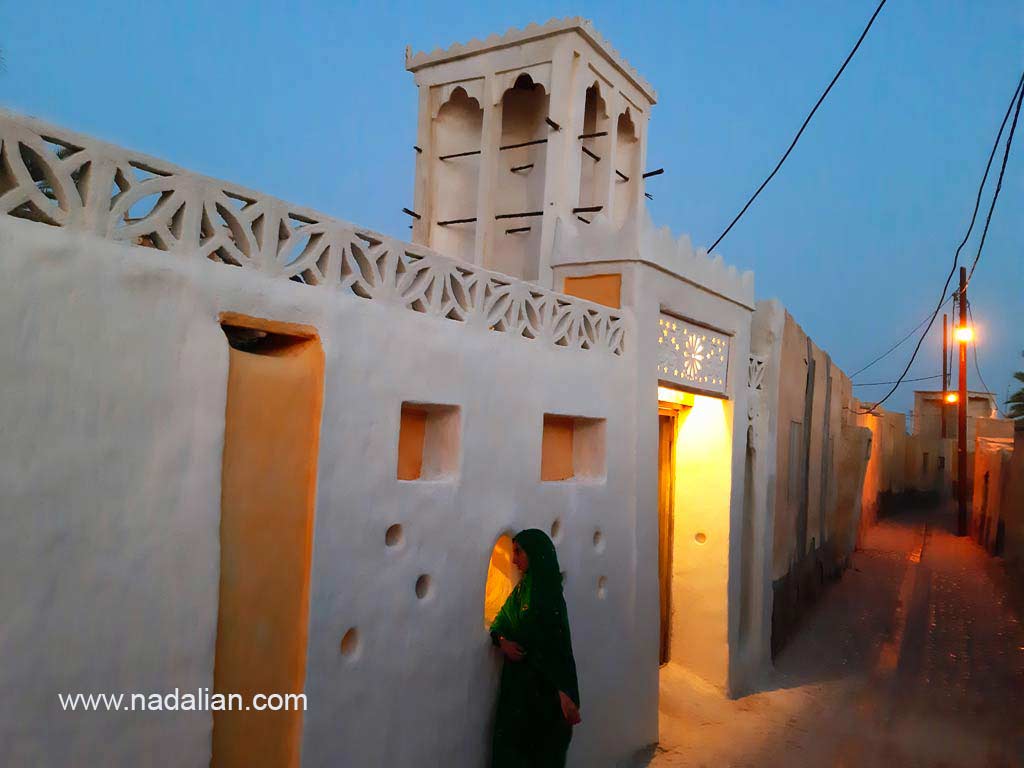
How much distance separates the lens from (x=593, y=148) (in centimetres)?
879

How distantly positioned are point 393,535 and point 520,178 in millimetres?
5395

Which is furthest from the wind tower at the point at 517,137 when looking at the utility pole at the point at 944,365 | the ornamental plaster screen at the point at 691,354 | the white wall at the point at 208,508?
the utility pole at the point at 944,365

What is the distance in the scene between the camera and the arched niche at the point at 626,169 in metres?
9.30

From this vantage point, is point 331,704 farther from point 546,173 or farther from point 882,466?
point 882,466

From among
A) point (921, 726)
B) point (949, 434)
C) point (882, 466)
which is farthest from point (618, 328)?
point (949, 434)

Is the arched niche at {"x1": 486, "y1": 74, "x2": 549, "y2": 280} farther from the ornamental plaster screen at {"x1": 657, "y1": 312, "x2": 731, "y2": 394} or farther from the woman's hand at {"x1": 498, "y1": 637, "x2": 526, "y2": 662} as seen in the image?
the woman's hand at {"x1": 498, "y1": 637, "x2": 526, "y2": 662}

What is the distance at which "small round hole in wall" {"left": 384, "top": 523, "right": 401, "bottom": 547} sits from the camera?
3.95m

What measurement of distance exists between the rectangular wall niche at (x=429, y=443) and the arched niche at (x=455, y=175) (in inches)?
174

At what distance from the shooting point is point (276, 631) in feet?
11.3

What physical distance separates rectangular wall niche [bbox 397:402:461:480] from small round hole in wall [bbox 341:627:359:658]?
90 centimetres

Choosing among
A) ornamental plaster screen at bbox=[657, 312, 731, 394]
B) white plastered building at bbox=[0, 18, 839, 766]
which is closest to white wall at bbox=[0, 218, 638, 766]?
white plastered building at bbox=[0, 18, 839, 766]

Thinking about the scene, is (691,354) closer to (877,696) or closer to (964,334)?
(877,696)

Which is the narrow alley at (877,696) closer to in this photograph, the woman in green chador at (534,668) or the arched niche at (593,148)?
the woman in green chador at (534,668)

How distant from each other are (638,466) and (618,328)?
3.33 feet
